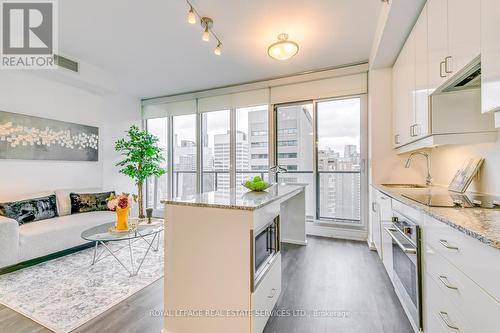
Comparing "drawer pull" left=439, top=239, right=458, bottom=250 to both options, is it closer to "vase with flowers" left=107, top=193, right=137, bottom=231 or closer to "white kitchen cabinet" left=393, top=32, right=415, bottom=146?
"white kitchen cabinet" left=393, top=32, right=415, bottom=146

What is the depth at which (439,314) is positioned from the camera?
3.84 feet

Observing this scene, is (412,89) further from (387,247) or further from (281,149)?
(281,149)

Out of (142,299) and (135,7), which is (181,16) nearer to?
(135,7)

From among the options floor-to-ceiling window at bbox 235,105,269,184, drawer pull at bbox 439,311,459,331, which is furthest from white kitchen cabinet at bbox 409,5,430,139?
floor-to-ceiling window at bbox 235,105,269,184

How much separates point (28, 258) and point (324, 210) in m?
4.25

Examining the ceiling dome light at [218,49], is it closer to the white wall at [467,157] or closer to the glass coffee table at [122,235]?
the glass coffee table at [122,235]

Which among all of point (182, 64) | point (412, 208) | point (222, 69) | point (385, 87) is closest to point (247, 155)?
point (222, 69)

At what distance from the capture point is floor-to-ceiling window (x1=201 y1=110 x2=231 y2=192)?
16.1 ft

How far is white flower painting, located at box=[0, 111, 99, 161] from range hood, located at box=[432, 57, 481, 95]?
513 cm

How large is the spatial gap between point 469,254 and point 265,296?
1179 mm

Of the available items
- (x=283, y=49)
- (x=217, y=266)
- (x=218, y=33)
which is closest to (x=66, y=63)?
(x=218, y=33)

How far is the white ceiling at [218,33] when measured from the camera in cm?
238

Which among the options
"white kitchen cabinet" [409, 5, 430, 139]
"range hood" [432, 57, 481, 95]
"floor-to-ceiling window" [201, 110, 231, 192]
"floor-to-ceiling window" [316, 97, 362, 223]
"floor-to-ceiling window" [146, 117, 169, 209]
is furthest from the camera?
"floor-to-ceiling window" [146, 117, 169, 209]

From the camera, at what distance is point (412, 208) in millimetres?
1535
